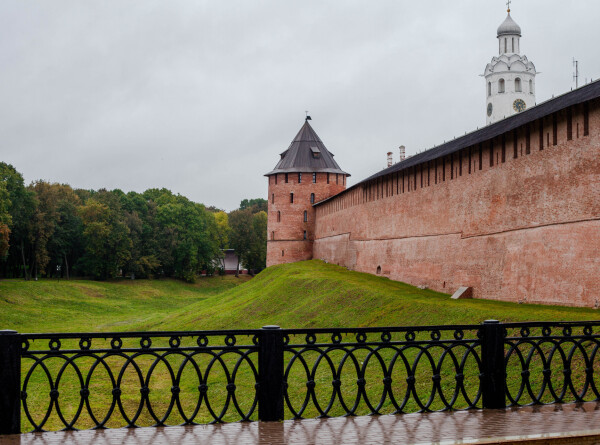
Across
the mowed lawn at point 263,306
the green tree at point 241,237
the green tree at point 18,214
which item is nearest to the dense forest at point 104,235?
the green tree at point 18,214

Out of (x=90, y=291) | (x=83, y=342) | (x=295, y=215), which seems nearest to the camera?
(x=83, y=342)

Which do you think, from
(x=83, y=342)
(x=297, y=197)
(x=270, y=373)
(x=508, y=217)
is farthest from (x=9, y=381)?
(x=297, y=197)

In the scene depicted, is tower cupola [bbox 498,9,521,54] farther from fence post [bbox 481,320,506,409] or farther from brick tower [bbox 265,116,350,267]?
fence post [bbox 481,320,506,409]

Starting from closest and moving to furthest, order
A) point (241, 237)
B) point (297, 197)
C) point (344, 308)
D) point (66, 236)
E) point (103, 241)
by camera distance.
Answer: point (344, 308) < point (297, 197) < point (103, 241) < point (66, 236) < point (241, 237)

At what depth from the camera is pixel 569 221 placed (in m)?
15.4

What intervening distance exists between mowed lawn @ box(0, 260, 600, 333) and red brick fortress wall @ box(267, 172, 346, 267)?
6.88m

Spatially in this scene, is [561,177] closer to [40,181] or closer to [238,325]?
[238,325]

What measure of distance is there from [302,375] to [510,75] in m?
48.6

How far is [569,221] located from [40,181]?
41.8 m

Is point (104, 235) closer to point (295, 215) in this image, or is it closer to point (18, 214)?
point (18, 214)

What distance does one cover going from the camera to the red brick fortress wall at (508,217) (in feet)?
49.0

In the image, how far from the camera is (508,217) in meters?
18.4

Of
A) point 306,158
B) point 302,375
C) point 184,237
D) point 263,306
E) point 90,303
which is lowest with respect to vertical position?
point 302,375

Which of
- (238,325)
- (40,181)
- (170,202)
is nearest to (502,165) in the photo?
(238,325)
